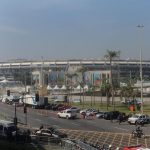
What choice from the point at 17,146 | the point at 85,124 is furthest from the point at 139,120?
the point at 17,146

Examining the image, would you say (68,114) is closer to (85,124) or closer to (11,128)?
(85,124)

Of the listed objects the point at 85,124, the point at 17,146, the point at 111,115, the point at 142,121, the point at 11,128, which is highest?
the point at 111,115

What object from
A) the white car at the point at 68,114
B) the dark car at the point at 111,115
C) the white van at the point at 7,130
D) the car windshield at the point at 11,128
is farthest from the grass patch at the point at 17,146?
the white car at the point at 68,114

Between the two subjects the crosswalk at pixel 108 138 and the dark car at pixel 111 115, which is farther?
the dark car at pixel 111 115

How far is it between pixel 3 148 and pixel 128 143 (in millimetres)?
12566

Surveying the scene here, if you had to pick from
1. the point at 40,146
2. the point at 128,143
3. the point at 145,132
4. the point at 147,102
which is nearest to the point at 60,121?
the point at 145,132

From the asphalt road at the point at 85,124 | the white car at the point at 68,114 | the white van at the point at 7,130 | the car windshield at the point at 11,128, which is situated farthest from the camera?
the white car at the point at 68,114

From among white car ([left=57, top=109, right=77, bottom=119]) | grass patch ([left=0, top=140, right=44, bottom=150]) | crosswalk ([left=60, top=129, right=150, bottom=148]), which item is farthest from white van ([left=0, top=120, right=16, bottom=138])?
white car ([left=57, top=109, right=77, bottom=119])

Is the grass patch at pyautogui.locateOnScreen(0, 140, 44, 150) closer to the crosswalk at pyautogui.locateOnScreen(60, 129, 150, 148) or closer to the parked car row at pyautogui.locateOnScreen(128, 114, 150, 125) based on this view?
the crosswalk at pyautogui.locateOnScreen(60, 129, 150, 148)

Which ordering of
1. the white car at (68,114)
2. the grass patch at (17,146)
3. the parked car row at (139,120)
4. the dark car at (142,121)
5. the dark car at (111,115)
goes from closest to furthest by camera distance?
the grass patch at (17,146)
the dark car at (142,121)
the parked car row at (139,120)
the dark car at (111,115)
the white car at (68,114)

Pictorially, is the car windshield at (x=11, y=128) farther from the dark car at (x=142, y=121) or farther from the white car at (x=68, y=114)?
the white car at (x=68, y=114)

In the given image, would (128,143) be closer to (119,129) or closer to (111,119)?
(119,129)

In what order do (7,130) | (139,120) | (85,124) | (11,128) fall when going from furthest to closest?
(85,124)
(139,120)
(11,128)
(7,130)

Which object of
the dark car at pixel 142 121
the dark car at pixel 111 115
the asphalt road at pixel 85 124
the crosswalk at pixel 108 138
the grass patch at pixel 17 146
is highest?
the dark car at pixel 111 115
